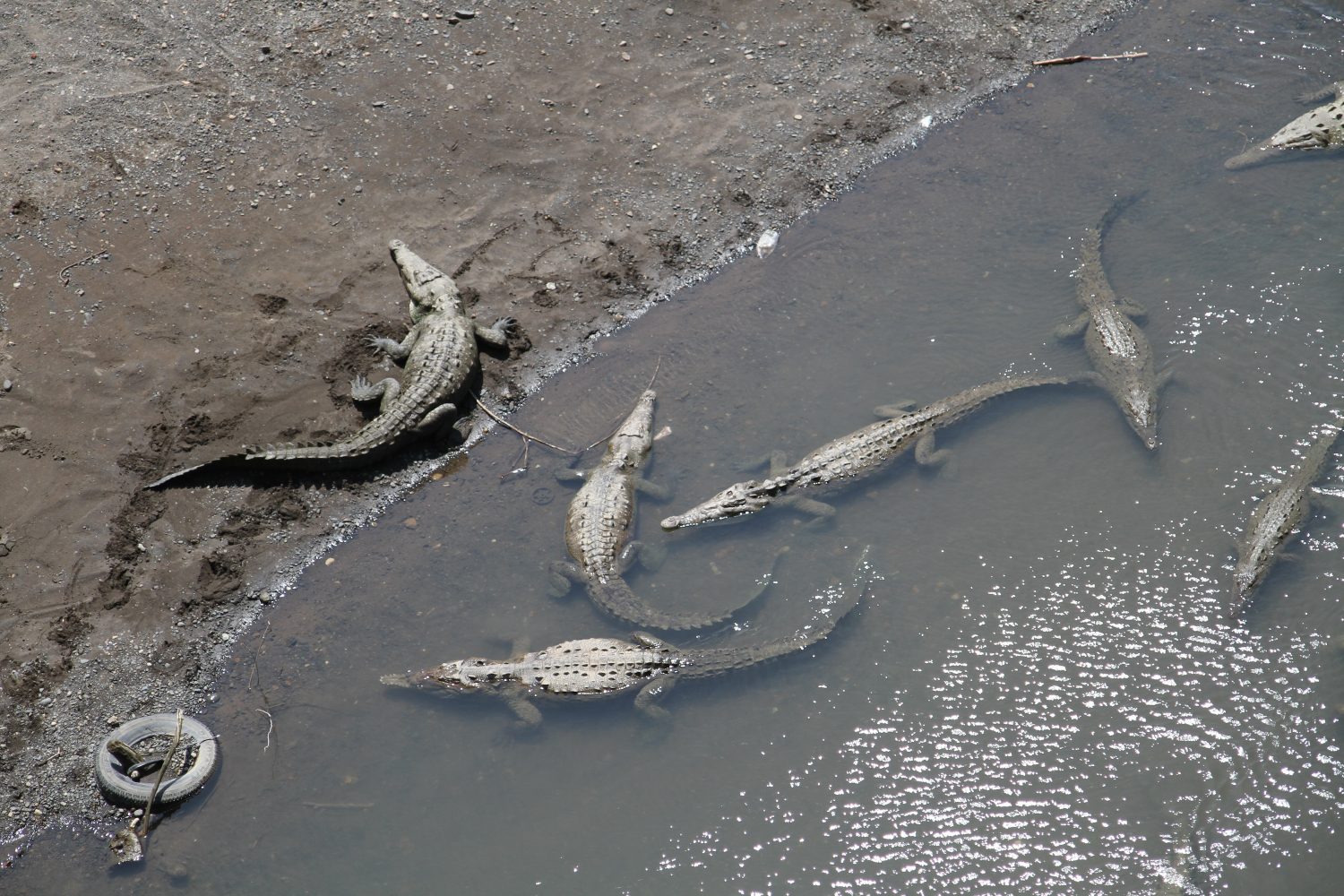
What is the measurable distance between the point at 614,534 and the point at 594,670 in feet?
3.86

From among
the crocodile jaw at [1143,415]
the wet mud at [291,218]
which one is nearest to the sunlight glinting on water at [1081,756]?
the crocodile jaw at [1143,415]

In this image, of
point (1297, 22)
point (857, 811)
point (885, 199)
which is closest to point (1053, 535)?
point (857, 811)

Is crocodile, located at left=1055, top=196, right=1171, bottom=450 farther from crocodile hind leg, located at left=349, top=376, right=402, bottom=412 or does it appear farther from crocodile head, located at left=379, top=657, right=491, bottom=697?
crocodile hind leg, located at left=349, top=376, right=402, bottom=412

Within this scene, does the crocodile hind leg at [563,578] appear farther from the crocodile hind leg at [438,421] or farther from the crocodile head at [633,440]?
the crocodile hind leg at [438,421]

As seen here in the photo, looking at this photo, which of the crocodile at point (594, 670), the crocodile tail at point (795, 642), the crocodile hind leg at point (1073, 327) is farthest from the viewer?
the crocodile hind leg at point (1073, 327)

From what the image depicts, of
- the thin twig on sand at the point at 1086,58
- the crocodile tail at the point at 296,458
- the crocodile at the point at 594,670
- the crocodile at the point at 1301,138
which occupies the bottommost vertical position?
the crocodile at the point at 594,670

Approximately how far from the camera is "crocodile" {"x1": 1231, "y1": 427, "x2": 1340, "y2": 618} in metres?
6.84

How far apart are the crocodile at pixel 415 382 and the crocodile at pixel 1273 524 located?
6.55 meters

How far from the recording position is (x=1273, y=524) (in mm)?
7000

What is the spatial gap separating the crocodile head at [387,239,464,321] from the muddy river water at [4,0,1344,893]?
4.43ft

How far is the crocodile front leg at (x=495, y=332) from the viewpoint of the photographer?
8.65 metres

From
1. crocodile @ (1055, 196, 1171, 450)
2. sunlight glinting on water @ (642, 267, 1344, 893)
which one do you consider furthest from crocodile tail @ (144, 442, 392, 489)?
crocodile @ (1055, 196, 1171, 450)

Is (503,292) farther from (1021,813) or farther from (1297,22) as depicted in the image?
(1297,22)

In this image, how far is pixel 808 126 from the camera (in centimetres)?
1018
